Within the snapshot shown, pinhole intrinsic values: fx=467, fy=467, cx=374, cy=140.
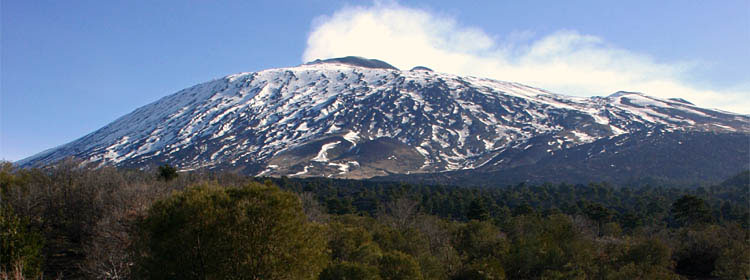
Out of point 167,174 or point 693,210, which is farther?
point 693,210

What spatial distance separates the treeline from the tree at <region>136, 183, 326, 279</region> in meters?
0.04

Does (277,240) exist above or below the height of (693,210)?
above

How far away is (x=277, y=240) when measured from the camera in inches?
646

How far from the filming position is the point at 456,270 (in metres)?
28.6

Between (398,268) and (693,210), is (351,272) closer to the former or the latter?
(398,268)

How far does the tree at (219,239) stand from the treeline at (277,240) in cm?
4

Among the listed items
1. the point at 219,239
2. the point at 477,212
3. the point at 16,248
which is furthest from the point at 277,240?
the point at 477,212

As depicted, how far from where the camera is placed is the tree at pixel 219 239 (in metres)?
15.8

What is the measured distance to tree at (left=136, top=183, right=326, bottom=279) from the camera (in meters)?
15.8

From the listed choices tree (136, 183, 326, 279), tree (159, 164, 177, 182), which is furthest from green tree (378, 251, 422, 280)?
tree (159, 164, 177, 182)

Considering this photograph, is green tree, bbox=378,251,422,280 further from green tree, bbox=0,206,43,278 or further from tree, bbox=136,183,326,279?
green tree, bbox=0,206,43,278

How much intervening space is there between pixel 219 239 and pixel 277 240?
1.94 metres

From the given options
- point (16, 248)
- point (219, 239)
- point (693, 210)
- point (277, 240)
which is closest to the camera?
point (219, 239)

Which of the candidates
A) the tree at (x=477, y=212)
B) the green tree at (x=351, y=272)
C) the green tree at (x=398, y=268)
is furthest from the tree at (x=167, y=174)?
the green tree at (x=398, y=268)
